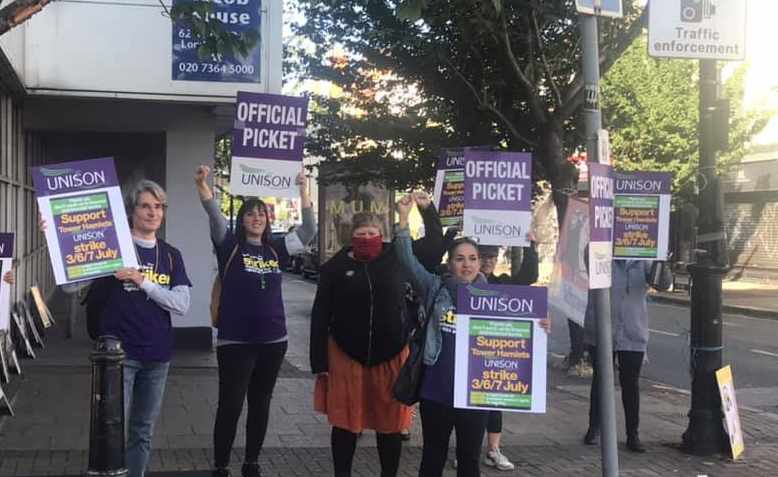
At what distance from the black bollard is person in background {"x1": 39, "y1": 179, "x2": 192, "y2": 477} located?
264 mm

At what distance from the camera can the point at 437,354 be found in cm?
491

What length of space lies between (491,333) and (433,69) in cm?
758

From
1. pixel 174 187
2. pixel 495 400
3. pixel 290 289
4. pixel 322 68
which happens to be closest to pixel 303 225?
pixel 495 400

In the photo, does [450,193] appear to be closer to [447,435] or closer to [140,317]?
[447,435]

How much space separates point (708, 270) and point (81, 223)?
17.0 feet

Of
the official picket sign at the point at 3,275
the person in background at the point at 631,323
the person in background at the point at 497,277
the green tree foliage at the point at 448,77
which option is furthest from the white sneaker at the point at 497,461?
the green tree foliage at the point at 448,77

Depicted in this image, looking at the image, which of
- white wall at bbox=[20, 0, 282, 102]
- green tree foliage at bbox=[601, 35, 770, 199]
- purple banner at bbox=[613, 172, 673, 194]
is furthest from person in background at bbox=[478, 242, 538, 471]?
green tree foliage at bbox=[601, 35, 770, 199]

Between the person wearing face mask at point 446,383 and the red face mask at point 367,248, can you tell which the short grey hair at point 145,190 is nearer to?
the red face mask at point 367,248

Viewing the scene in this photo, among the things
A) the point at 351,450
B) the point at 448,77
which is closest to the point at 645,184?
the point at 351,450

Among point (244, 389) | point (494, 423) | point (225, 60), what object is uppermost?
point (225, 60)

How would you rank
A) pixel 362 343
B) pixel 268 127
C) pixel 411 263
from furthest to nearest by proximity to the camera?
pixel 268 127 → pixel 362 343 → pixel 411 263

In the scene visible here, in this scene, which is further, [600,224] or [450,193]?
[450,193]

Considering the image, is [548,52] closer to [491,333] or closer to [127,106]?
[127,106]

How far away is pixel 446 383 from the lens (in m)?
4.85
